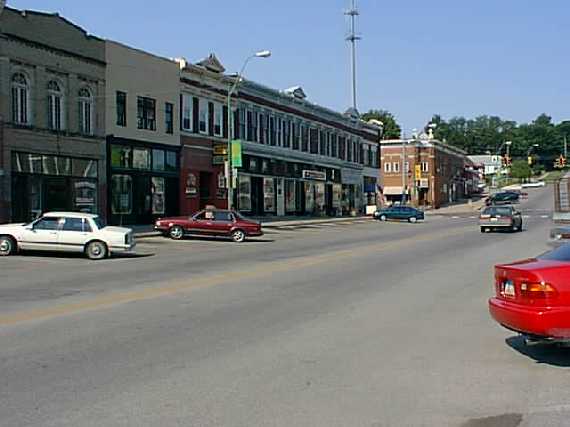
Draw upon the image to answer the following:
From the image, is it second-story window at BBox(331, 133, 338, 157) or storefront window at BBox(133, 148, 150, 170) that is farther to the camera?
second-story window at BBox(331, 133, 338, 157)

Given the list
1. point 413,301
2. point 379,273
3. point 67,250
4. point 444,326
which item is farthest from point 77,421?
point 67,250

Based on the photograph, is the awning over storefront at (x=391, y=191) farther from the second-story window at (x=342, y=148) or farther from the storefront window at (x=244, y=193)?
the storefront window at (x=244, y=193)

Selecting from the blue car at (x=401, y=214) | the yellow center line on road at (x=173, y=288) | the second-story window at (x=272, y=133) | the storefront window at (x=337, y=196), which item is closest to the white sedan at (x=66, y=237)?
the yellow center line on road at (x=173, y=288)

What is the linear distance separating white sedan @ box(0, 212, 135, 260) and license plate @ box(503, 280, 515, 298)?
1765 cm

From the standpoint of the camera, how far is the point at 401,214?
70.1 m

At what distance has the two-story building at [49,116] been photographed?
119 ft

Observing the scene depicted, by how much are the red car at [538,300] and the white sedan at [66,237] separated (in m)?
17.7

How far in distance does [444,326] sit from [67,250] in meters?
16.0

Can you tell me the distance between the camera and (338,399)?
7.82 metres

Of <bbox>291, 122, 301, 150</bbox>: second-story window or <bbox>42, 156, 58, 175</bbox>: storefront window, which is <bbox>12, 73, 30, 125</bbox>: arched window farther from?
<bbox>291, 122, 301, 150</bbox>: second-story window

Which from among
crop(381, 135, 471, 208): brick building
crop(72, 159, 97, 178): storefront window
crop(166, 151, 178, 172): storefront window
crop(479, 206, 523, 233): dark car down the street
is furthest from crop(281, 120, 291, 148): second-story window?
crop(381, 135, 471, 208): brick building

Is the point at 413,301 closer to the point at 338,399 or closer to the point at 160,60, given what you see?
the point at 338,399

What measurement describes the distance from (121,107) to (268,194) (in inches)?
820

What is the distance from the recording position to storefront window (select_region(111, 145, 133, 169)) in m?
43.5
